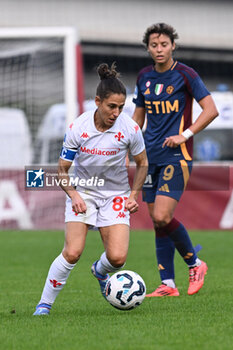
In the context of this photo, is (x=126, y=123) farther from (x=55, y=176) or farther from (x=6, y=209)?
(x=6, y=209)

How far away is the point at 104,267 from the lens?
6391 mm

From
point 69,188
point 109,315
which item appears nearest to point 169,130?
point 69,188

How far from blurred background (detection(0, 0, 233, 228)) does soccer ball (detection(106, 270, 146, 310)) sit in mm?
7917

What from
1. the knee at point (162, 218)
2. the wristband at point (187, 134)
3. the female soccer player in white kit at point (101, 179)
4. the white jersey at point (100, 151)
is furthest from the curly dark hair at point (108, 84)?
the knee at point (162, 218)

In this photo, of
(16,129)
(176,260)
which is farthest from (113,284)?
(16,129)

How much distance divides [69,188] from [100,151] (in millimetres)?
368

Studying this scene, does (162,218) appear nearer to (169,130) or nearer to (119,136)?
(169,130)

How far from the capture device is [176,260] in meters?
10.5

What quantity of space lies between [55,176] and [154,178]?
122 cm

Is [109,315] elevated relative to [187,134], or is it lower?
lower

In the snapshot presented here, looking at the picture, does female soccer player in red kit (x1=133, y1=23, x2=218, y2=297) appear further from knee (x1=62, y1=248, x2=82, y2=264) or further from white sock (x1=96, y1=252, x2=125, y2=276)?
knee (x1=62, y1=248, x2=82, y2=264)

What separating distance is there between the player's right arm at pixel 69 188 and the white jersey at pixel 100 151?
0.05 m

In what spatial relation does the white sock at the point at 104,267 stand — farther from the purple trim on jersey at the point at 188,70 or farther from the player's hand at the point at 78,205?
the purple trim on jersey at the point at 188,70

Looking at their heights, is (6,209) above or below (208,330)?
below
